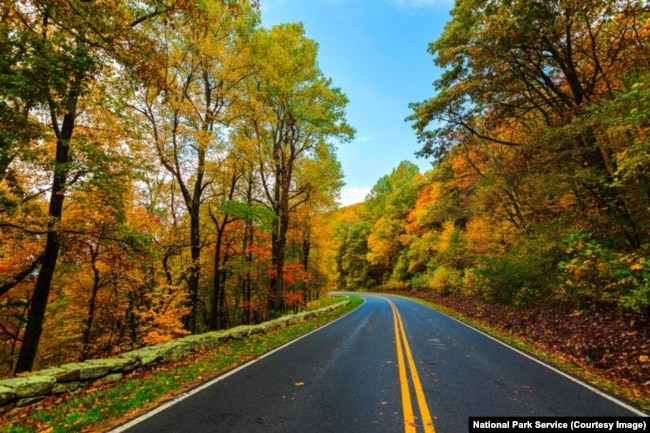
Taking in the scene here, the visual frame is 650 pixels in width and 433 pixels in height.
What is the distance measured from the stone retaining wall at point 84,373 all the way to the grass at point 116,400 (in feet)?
0.49

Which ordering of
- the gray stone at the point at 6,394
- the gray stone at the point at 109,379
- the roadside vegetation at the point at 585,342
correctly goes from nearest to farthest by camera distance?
the gray stone at the point at 6,394 < the gray stone at the point at 109,379 < the roadside vegetation at the point at 585,342

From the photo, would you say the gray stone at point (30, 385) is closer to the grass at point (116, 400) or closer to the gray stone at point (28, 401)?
the gray stone at point (28, 401)

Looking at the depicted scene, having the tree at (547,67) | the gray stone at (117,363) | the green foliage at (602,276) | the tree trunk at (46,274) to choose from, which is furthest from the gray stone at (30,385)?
the tree at (547,67)

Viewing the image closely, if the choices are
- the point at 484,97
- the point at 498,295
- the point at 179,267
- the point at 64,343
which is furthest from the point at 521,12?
the point at 64,343

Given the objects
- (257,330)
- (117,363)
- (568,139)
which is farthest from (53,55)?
(568,139)

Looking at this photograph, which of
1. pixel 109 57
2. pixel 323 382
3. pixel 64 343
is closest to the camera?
pixel 323 382

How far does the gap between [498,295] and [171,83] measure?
19794mm

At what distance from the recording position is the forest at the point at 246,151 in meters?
6.92

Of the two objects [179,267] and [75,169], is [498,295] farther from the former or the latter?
[75,169]

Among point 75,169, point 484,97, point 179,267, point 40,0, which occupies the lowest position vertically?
point 179,267

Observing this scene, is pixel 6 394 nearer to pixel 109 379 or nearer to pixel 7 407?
pixel 7 407

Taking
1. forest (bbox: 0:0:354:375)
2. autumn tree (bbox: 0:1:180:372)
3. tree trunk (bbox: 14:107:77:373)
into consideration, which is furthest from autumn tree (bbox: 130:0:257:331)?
autumn tree (bbox: 0:1:180:372)

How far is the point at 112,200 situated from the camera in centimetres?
902

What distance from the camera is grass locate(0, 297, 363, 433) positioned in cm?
436
